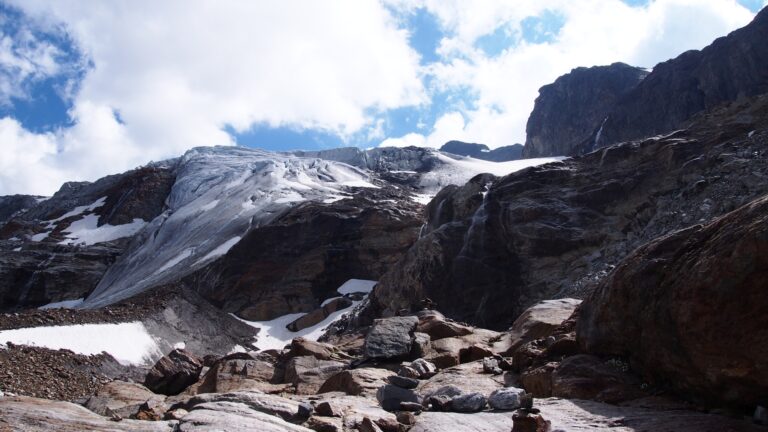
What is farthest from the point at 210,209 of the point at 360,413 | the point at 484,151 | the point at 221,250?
the point at 484,151

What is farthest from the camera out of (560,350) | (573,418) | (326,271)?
(326,271)

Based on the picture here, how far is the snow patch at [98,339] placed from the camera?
20891 millimetres

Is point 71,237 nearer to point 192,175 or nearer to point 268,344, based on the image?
point 192,175

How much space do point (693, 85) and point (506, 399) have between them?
278 ft

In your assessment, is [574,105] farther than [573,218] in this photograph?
Yes

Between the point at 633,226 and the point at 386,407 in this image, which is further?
the point at 633,226

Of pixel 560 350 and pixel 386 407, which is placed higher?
pixel 560 350

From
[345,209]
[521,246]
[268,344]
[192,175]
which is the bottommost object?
[268,344]

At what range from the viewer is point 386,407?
967 cm

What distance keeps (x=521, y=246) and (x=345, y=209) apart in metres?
29.9

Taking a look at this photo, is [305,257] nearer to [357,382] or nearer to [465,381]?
[357,382]

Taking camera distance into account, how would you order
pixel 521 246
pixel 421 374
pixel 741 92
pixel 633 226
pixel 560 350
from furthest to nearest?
1. pixel 741 92
2. pixel 521 246
3. pixel 633 226
4. pixel 421 374
5. pixel 560 350

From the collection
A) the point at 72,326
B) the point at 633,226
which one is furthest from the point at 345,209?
the point at 72,326

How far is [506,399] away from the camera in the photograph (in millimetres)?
8938
